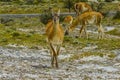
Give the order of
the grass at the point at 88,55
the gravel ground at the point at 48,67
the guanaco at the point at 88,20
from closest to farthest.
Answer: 1. the gravel ground at the point at 48,67
2. the grass at the point at 88,55
3. the guanaco at the point at 88,20

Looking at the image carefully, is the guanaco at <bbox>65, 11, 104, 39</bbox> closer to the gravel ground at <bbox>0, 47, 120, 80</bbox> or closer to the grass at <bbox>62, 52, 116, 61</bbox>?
the gravel ground at <bbox>0, 47, 120, 80</bbox>

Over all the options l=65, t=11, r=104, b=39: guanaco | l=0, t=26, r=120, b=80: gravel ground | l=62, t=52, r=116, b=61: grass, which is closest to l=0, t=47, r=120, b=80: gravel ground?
l=0, t=26, r=120, b=80: gravel ground

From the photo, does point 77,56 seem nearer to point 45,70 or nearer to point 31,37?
point 45,70

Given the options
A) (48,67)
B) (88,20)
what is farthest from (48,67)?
(88,20)

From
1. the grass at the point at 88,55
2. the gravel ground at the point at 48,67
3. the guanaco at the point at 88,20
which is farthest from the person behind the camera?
the guanaco at the point at 88,20

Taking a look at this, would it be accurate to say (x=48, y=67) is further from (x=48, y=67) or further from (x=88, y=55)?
(x=88, y=55)

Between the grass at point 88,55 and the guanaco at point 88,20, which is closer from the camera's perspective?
the grass at point 88,55

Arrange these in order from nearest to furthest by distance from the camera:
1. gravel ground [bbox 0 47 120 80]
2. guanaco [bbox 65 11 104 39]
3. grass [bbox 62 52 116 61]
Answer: gravel ground [bbox 0 47 120 80] < grass [bbox 62 52 116 61] < guanaco [bbox 65 11 104 39]

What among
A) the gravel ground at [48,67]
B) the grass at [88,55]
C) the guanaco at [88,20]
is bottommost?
the guanaco at [88,20]

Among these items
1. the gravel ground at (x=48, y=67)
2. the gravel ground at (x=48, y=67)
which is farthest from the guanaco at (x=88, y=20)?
the gravel ground at (x=48, y=67)

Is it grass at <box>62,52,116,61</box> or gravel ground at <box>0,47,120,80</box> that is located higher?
gravel ground at <box>0,47,120,80</box>

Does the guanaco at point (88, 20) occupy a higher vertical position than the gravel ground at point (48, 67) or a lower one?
lower

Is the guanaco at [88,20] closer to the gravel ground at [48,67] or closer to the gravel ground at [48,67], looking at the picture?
the gravel ground at [48,67]

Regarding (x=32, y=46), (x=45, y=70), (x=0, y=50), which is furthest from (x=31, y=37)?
(x=45, y=70)
